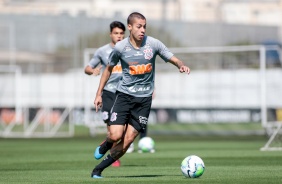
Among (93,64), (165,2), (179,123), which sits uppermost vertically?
(165,2)

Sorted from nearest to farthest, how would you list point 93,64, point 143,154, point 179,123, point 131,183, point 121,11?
point 131,183 < point 93,64 < point 143,154 < point 179,123 < point 121,11

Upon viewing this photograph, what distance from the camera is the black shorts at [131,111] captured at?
43.0 feet

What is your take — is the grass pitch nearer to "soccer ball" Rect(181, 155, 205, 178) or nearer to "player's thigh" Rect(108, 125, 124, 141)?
"soccer ball" Rect(181, 155, 205, 178)

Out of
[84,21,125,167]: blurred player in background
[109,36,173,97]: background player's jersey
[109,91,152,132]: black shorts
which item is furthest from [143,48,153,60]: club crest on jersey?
[84,21,125,167]: blurred player in background

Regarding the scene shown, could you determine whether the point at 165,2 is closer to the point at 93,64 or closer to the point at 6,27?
the point at 6,27

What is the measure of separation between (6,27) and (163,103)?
10973 millimetres

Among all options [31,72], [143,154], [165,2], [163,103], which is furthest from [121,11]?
[143,154]

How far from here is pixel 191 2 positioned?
46688mm

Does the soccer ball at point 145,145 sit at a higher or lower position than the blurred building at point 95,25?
lower

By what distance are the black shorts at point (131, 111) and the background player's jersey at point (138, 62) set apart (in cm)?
9

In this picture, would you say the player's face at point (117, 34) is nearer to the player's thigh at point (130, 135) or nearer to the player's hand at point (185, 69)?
the player's thigh at point (130, 135)

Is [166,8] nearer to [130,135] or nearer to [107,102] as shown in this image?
[107,102]

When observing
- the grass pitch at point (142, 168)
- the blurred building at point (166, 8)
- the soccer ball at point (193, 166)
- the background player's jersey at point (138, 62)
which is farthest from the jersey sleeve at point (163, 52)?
the blurred building at point (166, 8)

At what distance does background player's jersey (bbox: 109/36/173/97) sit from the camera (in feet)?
42.9
